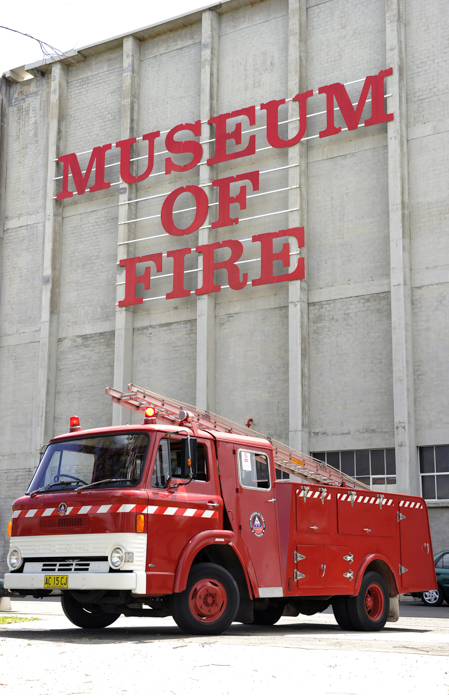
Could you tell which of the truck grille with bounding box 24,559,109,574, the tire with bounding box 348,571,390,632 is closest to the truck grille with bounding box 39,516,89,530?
the truck grille with bounding box 24,559,109,574

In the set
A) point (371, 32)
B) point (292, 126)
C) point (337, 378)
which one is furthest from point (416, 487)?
point (371, 32)

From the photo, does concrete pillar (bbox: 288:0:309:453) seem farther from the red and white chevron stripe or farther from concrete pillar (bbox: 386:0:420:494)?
the red and white chevron stripe

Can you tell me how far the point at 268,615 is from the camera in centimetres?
1245

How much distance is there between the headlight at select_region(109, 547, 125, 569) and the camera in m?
9.32

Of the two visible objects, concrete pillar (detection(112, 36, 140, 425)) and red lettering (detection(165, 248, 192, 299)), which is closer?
red lettering (detection(165, 248, 192, 299))

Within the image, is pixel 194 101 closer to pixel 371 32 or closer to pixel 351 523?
pixel 371 32

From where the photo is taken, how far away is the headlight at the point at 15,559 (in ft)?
33.5

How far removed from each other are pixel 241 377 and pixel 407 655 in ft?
59.6

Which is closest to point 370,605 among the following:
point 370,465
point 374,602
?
point 374,602

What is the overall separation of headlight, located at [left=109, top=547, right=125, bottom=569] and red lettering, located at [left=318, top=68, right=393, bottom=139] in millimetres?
18686

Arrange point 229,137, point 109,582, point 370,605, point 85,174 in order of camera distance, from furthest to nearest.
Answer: point 85,174 → point 229,137 → point 370,605 → point 109,582

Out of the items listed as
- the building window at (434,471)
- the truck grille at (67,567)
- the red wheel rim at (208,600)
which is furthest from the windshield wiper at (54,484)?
the building window at (434,471)

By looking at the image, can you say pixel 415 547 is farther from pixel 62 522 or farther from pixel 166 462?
pixel 62 522

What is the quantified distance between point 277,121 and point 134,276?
6.83m
